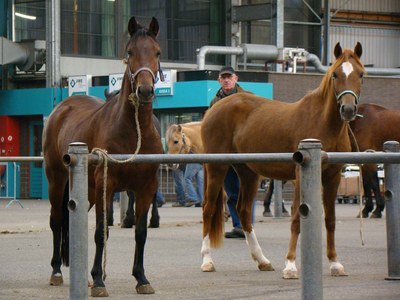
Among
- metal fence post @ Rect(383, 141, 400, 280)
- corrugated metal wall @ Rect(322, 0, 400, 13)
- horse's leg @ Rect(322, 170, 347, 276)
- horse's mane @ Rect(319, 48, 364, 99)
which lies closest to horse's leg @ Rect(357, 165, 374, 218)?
horse's leg @ Rect(322, 170, 347, 276)

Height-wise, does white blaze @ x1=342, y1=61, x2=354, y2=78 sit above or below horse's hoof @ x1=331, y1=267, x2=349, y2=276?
above

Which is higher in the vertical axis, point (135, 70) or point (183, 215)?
point (135, 70)

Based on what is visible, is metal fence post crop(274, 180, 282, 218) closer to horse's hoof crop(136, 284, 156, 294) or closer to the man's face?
the man's face

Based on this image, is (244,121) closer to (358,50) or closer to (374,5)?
(358,50)

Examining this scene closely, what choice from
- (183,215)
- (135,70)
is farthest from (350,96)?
(183,215)

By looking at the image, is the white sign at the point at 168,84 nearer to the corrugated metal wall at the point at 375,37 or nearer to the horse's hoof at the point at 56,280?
the corrugated metal wall at the point at 375,37

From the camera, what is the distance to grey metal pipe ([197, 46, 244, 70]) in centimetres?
2902

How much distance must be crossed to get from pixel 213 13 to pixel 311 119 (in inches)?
1048

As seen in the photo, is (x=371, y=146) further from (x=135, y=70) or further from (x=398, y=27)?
(x=398, y=27)

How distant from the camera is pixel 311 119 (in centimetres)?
693

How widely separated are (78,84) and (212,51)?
7292 millimetres

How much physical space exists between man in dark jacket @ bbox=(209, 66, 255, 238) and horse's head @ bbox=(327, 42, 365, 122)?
2.70m

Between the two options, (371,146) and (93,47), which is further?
(93,47)

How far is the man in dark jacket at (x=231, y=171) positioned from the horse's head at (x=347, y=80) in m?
2.70
